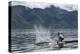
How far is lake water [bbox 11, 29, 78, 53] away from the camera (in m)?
1.79

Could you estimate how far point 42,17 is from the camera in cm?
192

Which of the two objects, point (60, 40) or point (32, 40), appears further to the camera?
point (60, 40)

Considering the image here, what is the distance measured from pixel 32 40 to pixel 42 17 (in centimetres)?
29

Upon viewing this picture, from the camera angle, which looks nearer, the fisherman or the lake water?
the lake water

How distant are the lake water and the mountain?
0.06 metres

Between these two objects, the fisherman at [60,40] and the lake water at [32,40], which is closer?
the lake water at [32,40]

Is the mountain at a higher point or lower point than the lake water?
higher

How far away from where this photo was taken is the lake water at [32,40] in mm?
1793

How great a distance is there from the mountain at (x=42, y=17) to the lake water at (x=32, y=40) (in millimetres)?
63

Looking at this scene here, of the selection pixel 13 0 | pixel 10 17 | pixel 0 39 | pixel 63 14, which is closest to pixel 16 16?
pixel 10 17

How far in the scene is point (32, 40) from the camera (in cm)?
187

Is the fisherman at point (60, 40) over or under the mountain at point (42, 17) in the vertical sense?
under

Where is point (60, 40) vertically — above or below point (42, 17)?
below

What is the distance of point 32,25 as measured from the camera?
1881mm
